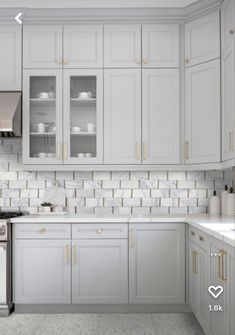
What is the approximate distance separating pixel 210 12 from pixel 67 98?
153 centimetres

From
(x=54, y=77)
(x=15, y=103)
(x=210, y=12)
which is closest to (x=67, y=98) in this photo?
(x=54, y=77)

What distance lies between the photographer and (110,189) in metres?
4.17

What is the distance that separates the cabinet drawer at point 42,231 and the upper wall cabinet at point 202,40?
6.22 ft

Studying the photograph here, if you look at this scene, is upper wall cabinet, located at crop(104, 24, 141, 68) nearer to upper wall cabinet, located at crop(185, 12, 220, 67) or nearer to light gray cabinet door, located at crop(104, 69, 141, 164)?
light gray cabinet door, located at crop(104, 69, 141, 164)

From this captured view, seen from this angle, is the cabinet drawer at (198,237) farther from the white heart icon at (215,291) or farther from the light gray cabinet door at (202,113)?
the light gray cabinet door at (202,113)

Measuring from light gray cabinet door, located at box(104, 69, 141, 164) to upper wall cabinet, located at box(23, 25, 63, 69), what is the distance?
631mm

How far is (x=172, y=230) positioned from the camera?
140 inches

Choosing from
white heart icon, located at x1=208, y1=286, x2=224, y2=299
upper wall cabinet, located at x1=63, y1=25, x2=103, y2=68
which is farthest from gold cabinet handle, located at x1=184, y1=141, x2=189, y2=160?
white heart icon, located at x1=208, y1=286, x2=224, y2=299

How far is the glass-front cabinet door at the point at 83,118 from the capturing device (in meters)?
3.89

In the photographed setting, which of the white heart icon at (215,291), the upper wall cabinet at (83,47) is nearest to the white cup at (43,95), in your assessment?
the upper wall cabinet at (83,47)

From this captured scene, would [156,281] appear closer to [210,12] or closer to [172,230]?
[172,230]

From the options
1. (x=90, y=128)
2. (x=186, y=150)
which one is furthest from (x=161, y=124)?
(x=90, y=128)

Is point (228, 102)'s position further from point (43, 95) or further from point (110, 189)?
point (43, 95)

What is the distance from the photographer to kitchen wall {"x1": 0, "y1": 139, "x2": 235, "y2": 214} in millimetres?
4148
